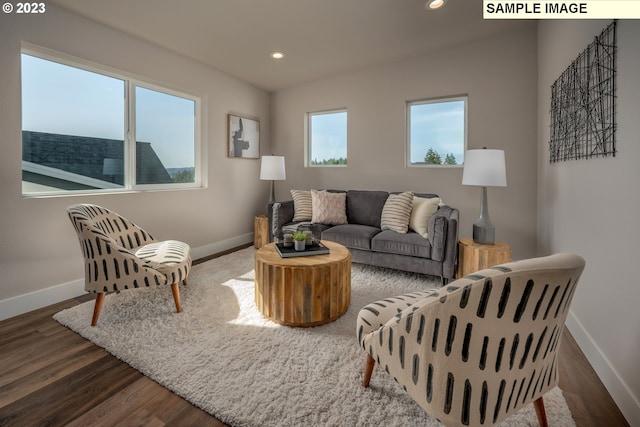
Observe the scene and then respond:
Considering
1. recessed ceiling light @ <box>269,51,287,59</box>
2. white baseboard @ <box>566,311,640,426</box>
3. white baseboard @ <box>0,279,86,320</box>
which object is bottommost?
white baseboard @ <box>566,311,640,426</box>

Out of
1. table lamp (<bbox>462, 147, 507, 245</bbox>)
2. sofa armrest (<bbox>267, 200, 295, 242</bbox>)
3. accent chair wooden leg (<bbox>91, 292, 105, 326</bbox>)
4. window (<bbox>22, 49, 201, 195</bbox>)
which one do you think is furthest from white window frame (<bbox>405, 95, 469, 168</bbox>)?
accent chair wooden leg (<bbox>91, 292, 105, 326</bbox>)

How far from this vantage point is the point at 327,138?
4969 mm

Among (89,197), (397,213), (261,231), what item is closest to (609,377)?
(397,213)

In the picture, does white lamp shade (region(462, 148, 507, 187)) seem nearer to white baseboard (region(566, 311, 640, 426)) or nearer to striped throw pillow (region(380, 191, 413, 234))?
striped throw pillow (region(380, 191, 413, 234))

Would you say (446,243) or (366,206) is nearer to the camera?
(446,243)

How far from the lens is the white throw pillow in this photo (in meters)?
Result: 3.33

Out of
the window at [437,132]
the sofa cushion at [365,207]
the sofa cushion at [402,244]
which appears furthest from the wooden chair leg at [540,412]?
the window at [437,132]

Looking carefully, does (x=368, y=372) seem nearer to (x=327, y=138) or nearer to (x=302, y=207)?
(x=302, y=207)

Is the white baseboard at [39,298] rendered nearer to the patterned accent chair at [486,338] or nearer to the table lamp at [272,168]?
the table lamp at [272,168]

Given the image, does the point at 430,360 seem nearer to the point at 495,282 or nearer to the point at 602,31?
the point at 495,282

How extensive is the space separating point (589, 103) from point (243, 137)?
4.12 m

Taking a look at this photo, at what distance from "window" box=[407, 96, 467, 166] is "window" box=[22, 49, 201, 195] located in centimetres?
303

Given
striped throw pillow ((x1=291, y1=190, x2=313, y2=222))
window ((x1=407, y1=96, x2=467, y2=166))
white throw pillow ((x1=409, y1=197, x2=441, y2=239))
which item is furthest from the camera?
striped throw pillow ((x1=291, y1=190, x2=313, y2=222))

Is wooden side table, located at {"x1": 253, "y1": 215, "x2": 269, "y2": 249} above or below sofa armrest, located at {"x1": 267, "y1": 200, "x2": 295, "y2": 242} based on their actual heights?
below
